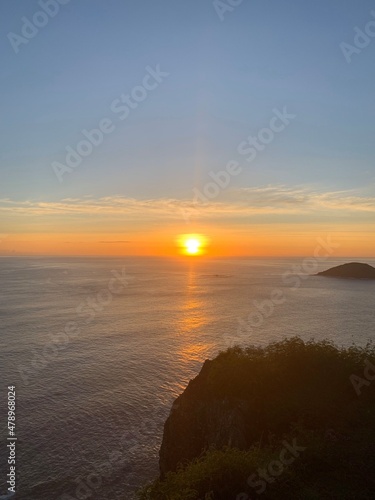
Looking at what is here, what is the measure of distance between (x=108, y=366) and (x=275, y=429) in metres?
31.3

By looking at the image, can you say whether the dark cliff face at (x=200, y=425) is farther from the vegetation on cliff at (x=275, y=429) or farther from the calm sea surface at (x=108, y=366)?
the calm sea surface at (x=108, y=366)

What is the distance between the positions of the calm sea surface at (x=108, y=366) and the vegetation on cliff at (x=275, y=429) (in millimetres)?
7361

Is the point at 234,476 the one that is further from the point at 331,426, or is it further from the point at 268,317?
the point at 268,317

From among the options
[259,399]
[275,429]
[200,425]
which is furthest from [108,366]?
[275,429]

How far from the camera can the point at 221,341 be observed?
6259 cm

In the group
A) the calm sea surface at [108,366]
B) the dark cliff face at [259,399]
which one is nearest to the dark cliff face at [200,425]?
the dark cliff face at [259,399]

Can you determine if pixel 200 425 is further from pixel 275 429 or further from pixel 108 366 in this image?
pixel 108 366

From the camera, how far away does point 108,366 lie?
49.1 metres

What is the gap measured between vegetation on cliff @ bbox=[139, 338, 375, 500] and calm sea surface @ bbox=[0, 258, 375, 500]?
7.36 m

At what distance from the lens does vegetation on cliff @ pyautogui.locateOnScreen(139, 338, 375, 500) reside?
17.2m

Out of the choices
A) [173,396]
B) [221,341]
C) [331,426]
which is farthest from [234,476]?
[221,341]

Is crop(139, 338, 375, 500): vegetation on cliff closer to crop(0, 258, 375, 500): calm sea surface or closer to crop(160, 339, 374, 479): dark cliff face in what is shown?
crop(160, 339, 374, 479): dark cliff face

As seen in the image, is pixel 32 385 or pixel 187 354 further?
pixel 187 354

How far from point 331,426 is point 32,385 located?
33.8 m
